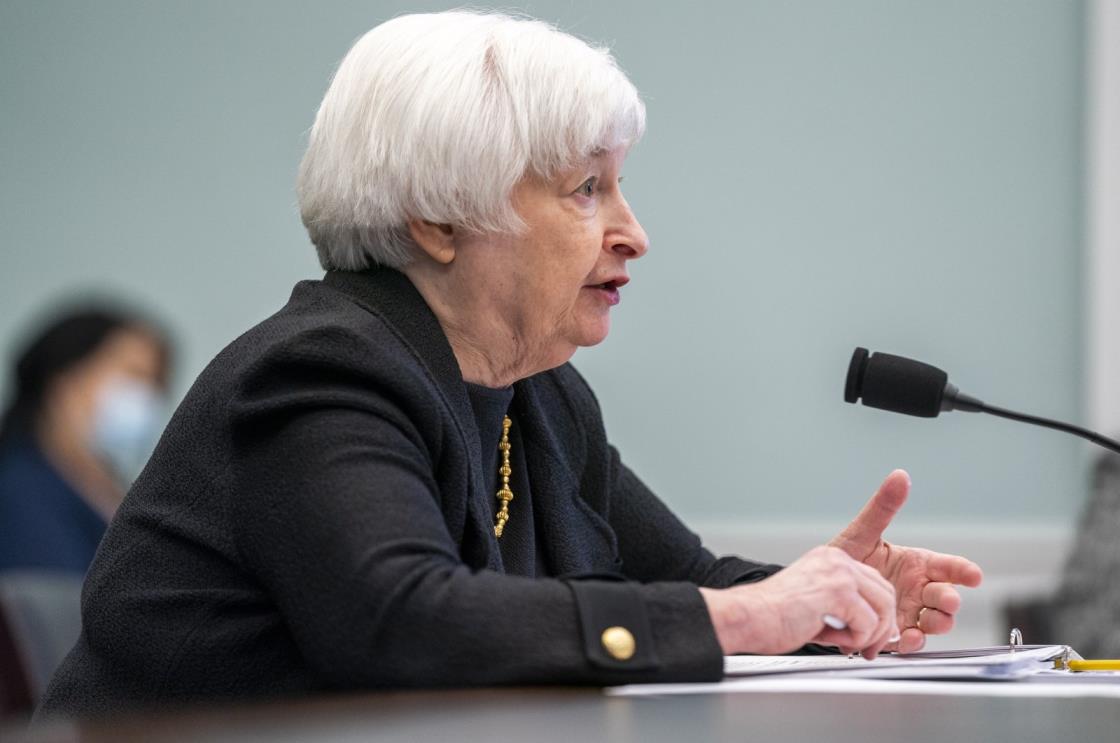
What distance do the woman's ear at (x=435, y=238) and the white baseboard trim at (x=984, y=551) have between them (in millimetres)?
1972

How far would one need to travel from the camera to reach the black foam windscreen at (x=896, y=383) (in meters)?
1.52

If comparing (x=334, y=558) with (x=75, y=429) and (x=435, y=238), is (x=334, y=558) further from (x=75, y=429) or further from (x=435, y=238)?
(x=75, y=429)

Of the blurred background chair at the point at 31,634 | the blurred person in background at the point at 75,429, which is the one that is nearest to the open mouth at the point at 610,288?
the blurred background chair at the point at 31,634

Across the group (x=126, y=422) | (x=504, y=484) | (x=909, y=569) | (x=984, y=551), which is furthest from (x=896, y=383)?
(x=126, y=422)

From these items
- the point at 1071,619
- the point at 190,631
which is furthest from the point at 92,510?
the point at 190,631

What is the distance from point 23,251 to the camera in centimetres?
409

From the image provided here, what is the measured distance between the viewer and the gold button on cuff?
3.57 feet

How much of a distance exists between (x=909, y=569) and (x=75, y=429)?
9.92 ft

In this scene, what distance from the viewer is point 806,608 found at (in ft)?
3.88

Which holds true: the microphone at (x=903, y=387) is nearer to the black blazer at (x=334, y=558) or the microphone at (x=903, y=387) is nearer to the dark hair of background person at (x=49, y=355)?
the black blazer at (x=334, y=558)

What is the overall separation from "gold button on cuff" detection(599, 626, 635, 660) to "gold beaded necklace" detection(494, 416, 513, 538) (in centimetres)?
51

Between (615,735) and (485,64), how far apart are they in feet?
2.79

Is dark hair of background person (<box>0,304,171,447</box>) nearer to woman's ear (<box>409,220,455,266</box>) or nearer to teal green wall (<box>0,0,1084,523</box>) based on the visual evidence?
teal green wall (<box>0,0,1084,523</box>)

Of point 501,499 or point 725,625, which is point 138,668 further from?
point 725,625
